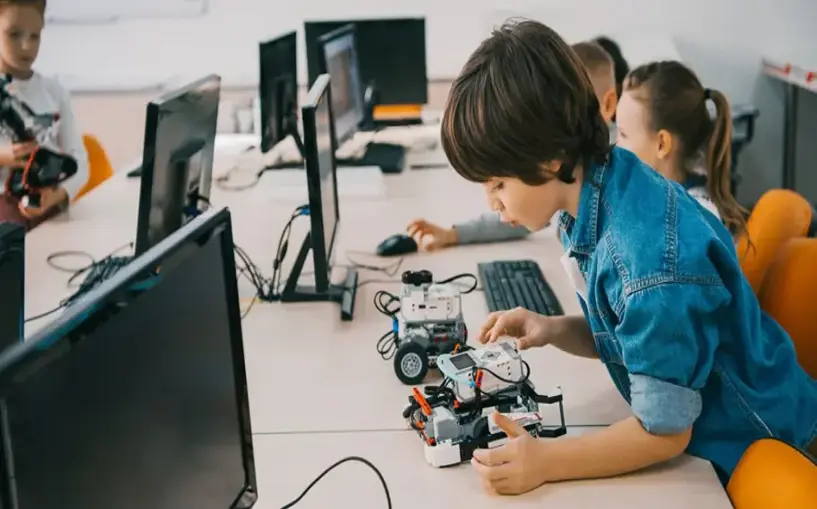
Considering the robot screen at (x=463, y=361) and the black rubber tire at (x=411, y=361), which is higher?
the robot screen at (x=463, y=361)

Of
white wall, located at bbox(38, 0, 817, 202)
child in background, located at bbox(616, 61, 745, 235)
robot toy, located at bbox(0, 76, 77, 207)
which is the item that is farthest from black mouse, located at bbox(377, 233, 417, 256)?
white wall, located at bbox(38, 0, 817, 202)

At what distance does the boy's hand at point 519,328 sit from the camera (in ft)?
4.96

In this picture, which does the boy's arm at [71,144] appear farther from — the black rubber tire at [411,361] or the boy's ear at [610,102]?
the black rubber tire at [411,361]

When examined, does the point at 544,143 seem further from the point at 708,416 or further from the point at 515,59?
the point at 708,416

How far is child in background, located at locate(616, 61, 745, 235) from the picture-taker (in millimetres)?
2062

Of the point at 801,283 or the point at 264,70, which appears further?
the point at 264,70

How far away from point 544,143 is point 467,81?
14 centimetres

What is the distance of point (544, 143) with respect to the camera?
1.23 m

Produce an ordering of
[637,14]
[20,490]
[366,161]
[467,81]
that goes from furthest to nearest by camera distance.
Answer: [637,14], [366,161], [467,81], [20,490]

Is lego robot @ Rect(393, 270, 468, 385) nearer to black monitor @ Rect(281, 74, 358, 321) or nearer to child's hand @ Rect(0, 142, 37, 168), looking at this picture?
black monitor @ Rect(281, 74, 358, 321)

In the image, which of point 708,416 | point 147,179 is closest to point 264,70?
point 147,179

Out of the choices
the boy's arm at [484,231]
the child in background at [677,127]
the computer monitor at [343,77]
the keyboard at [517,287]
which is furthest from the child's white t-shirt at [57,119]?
the child in background at [677,127]

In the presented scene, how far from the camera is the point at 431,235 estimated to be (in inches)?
90.0

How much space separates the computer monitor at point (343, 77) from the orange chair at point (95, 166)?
88 centimetres
